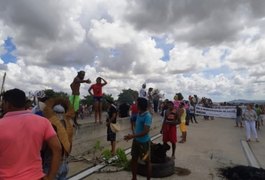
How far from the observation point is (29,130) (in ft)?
11.2

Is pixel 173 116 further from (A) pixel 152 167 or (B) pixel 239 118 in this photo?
(B) pixel 239 118

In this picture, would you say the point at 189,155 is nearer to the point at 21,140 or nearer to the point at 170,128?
the point at 170,128

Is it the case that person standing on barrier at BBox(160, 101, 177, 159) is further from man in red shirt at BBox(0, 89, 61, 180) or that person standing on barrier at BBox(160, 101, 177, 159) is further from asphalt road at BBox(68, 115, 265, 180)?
man in red shirt at BBox(0, 89, 61, 180)

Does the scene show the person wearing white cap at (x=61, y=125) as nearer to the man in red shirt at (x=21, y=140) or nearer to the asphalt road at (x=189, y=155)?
the man in red shirt at (x=21, y=140)

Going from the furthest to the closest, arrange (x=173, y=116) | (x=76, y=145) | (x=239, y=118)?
(x=239, y=118), (x=173, y=116), (x=76, y=145)

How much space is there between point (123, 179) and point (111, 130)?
2.81m

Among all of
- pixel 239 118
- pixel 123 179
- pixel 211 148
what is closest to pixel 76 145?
pixel 123 179

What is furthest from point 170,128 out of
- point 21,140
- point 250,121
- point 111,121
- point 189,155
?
point 250,121

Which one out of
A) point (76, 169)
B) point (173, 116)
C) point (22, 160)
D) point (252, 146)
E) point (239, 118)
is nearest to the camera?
point (22, 160)

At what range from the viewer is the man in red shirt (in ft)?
10.9

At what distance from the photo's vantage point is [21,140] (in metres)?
3.35

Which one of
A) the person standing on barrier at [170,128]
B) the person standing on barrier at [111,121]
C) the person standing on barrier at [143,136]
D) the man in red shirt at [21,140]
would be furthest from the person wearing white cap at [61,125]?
the person standing on barrier at [170,128]

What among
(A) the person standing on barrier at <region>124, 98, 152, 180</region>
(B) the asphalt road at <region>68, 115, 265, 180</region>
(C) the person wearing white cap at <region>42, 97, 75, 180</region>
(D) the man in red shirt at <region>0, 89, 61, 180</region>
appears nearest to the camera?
(D) the man in red shirt at <region>0, 89, 61, 180</region>

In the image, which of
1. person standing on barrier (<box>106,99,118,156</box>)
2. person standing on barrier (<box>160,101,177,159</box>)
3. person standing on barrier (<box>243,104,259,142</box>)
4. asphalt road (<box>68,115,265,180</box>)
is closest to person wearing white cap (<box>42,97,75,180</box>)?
asphalt road (<box>68,115,265,180</box>)
